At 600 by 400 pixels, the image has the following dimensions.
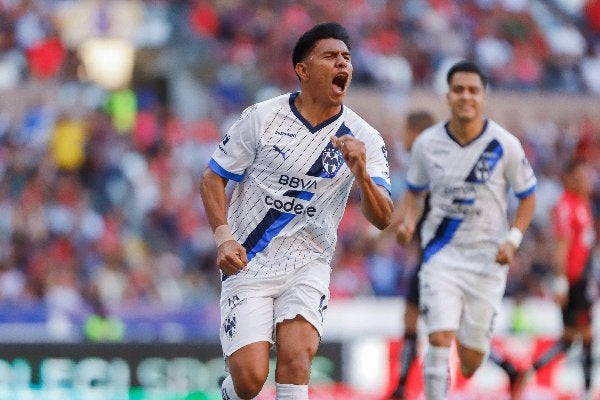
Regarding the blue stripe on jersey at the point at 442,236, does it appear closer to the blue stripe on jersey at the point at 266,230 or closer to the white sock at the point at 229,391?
the blue stripe on jersey at the point at 266,230

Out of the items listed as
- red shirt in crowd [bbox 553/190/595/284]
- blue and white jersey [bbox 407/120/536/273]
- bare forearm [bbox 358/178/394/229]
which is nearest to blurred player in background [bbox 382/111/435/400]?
blue and white jersey [bbox 407/120/536/273]

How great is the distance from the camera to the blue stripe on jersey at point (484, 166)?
1138 cm

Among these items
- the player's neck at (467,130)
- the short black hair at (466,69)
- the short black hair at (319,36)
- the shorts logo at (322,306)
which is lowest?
the shorts logo at (322,306)

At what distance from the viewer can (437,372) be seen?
11188 mm

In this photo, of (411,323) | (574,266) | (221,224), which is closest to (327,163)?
(221,224)

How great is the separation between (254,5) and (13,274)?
824 centimetres

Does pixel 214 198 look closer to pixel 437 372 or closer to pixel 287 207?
pixel 287 207

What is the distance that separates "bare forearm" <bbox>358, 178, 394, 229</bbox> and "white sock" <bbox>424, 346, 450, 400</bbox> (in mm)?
2877

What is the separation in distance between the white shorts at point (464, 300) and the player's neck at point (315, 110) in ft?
9.04

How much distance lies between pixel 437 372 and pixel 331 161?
9.12 feet

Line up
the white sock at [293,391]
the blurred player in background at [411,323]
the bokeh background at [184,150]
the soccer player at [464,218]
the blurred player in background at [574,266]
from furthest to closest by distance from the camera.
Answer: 1. the bokeh background at [184,150]
2. the blurred player in background at [574,266]
3. the blurred player in background at [411,323]
4. the soccer player at [464,218]
5. the white sock at [293,391]

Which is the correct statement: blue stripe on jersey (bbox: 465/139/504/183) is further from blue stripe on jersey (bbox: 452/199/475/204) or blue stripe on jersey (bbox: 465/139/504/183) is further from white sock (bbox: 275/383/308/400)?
white sock (bbox: 275/383/308/400)

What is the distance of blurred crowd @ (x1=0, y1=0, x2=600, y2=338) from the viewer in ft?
65.1

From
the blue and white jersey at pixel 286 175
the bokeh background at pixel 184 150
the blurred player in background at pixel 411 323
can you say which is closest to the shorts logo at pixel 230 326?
the blue and white jersey at pixel 286 175
